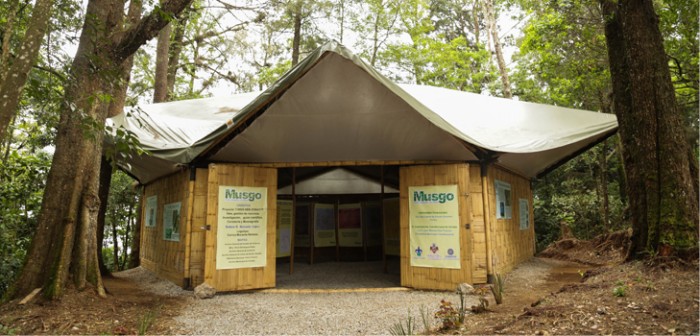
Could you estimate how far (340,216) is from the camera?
1025cm

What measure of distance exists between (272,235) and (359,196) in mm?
4186

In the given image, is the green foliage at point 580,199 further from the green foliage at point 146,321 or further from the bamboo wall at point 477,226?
the green foliage at point 146,321

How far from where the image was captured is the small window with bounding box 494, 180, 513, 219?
726cm

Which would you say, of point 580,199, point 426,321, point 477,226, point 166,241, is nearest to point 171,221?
point 166,241

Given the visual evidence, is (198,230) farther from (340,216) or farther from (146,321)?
(340,216)

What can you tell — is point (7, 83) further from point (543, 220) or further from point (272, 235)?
point (543, 220)

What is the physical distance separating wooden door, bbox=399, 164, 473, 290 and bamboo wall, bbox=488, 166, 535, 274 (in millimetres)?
590

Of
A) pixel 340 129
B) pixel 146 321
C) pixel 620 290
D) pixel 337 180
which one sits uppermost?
pixel 340 129

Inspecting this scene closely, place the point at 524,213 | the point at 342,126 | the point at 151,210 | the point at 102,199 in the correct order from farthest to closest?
the point at 524,213
the point at 151,210
the point at 102,199
the point at 342,126

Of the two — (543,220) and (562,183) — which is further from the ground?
(562,183)

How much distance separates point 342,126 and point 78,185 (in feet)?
11.7

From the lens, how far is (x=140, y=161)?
25.7 feet

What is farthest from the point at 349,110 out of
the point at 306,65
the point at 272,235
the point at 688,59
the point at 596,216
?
the point at 596,216

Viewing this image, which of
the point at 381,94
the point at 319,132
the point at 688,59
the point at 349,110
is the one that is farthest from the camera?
the point at 688,59
